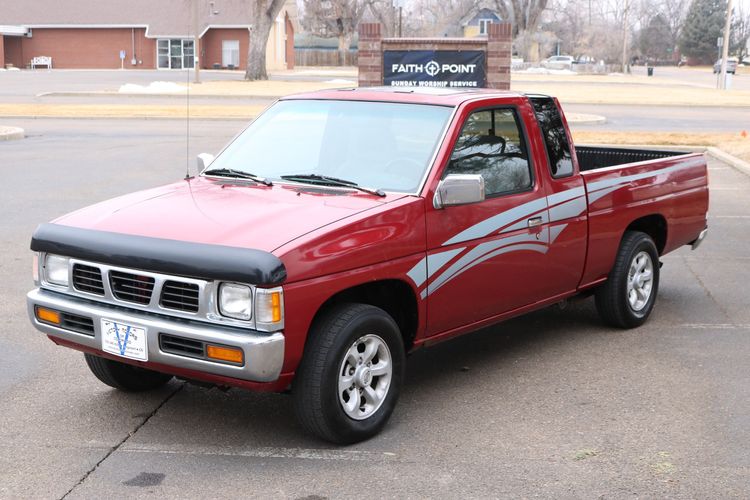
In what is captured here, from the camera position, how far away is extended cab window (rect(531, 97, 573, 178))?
260 inches

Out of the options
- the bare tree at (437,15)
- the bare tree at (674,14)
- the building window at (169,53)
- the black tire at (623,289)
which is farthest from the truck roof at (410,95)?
the bare tree at (674,14)

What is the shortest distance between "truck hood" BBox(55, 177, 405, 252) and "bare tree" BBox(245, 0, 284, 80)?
50.8 meters

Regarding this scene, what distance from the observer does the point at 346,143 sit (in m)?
6.00

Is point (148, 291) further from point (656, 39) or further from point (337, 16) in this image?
point (656, 39)

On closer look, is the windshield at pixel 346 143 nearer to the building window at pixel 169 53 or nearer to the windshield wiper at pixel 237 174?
the windshield wiper at pixel 237 174

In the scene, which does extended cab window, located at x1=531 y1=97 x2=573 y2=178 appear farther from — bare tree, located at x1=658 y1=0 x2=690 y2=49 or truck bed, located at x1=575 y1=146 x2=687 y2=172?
bare tree, located at x1=658 y1=0 x2=690 y2=49

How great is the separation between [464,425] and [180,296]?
5.70 feet

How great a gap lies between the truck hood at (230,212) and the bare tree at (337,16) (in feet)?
314

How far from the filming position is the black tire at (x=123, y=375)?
5.71 metres

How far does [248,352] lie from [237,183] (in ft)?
5.44

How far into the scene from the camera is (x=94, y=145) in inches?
854

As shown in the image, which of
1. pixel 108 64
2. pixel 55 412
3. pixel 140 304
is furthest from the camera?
pixel 108 64

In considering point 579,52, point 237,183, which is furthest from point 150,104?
point 579,52

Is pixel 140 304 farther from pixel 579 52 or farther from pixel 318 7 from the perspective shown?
pixel 579 52
